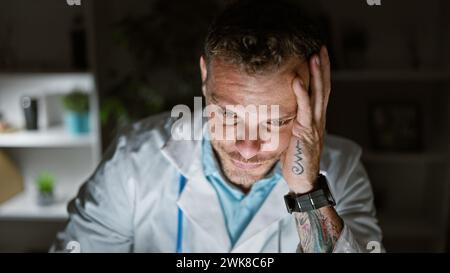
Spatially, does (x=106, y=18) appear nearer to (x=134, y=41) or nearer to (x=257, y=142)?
(x=134, y=41)

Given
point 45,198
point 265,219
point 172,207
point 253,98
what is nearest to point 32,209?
point 45,198

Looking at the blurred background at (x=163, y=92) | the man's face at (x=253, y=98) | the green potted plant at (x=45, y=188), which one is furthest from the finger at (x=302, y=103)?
the green potted plant at (x=45, y=188)

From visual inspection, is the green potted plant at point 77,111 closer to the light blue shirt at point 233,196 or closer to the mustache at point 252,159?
the light blue shirt at point 233,196

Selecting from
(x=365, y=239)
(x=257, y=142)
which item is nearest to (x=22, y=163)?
(x=257, y=142)

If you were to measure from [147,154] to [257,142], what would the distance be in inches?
9.7

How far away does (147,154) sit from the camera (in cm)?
89

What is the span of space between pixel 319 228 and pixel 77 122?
1.07m

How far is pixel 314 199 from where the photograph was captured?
738 mm

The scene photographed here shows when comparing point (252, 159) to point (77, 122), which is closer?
point (252, 159)

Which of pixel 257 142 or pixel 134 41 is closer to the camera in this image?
pixel 257 142

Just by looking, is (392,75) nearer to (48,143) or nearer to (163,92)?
(163,92)
